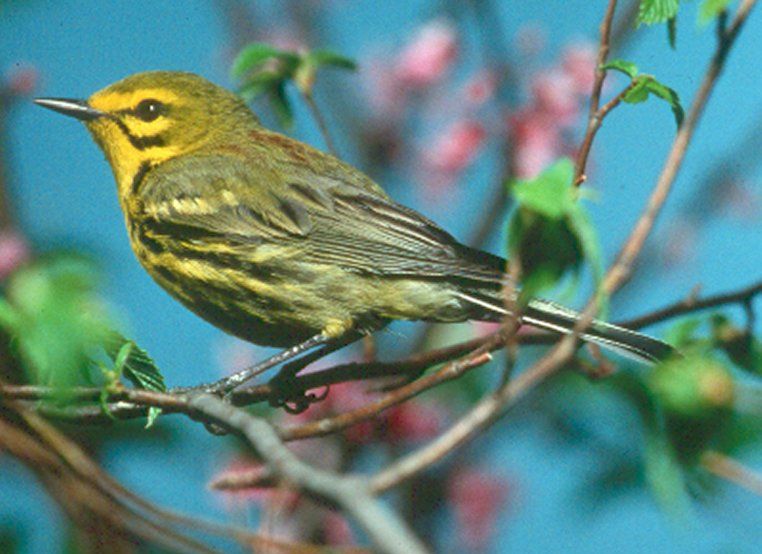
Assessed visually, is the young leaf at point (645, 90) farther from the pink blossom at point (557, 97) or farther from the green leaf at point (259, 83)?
the pink blossom at point (557, 97)

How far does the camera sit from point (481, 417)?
0.86 meters

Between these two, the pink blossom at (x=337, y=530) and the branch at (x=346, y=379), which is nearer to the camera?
the branch at (x=346, y=379)

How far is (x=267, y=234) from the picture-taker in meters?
2.46

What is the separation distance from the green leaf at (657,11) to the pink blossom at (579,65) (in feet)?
5.91

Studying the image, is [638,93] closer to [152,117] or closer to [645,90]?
[645,90]

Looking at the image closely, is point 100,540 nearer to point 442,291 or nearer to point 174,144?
point 442,291

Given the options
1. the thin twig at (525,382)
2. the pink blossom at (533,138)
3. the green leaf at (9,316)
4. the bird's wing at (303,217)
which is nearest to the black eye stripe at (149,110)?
the bird's wing at (303,217)

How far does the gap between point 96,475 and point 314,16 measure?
2709 millimetres

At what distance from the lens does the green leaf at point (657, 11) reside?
1.34m

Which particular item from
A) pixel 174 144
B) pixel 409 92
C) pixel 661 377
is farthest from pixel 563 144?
pixel 661 377

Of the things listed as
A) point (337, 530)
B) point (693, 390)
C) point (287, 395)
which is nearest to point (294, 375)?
point (287, 395)

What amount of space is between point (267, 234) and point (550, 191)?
5.19 ft

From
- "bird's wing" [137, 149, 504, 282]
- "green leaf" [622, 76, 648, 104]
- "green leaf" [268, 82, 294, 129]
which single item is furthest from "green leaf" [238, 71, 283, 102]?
"green leaf" [622, 76, 648, 104]

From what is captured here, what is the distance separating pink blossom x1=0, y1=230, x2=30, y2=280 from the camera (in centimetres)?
274
